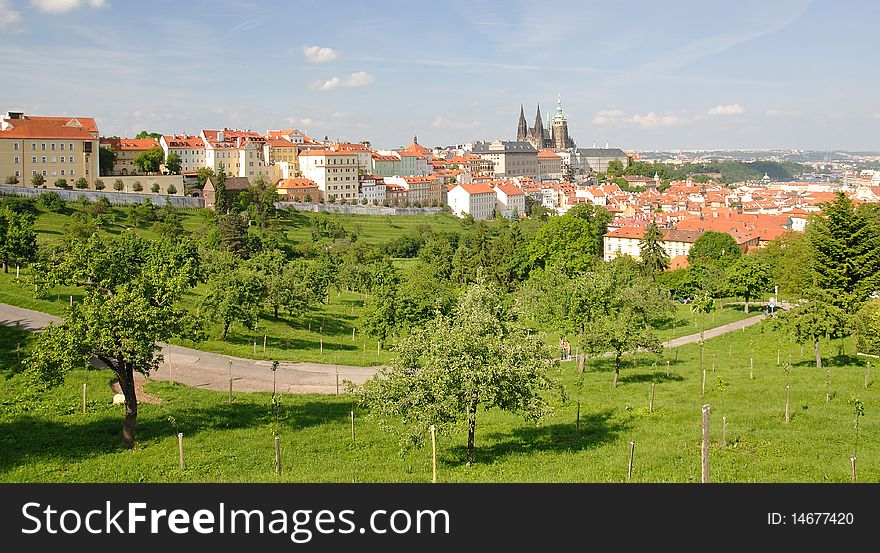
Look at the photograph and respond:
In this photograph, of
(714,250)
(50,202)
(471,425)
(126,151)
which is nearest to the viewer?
(471,425)

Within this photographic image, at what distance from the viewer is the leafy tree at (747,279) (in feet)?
152

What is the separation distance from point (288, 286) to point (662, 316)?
23.0 meters

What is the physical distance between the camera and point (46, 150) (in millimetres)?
84250

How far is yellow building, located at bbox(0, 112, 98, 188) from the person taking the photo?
81.4m

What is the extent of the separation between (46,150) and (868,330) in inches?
3460

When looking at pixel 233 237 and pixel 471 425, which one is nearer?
pixel 471 425

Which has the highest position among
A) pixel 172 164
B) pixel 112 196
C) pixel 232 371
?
pixel 172 164

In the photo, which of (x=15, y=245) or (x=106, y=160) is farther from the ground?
(x=106, y=160)

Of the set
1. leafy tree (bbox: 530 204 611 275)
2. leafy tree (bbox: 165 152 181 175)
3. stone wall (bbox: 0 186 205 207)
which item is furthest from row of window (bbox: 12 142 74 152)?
leafy tree (bbox: 530 204 611 275)

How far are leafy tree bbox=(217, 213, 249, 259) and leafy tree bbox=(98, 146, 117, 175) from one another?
111ft

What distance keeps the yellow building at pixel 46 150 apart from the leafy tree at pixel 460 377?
83.3 meters

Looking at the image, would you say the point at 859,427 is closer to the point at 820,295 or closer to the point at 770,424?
the point at 770,424

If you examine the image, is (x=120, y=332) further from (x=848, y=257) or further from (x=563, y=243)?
(x=563, y=243)

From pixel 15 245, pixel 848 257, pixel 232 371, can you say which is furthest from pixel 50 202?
pixel 848 257
